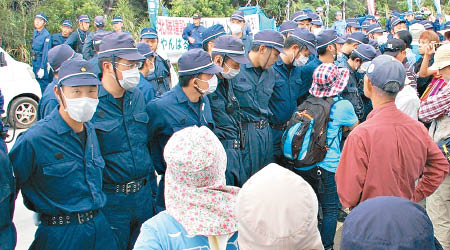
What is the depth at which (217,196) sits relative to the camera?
1.95 meters

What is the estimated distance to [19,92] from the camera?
30.5 ft

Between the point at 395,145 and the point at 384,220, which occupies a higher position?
the point at 384,220

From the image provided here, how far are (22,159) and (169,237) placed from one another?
135 centimetres

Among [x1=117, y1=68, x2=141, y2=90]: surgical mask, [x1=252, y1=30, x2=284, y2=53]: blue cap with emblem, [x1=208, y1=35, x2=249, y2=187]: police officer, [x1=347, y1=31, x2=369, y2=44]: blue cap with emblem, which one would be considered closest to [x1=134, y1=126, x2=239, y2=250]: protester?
[x1=117, y1=68, x2=141, y2=90]: surgical mask

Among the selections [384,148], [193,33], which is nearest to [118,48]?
[384,148]

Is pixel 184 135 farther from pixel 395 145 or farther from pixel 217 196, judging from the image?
pixel 395 145

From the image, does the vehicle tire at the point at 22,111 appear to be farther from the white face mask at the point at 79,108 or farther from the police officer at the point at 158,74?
the white face mask at the point at 79,108

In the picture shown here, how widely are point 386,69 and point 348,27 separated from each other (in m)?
8.90

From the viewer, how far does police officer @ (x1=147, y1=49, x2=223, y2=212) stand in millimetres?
3785

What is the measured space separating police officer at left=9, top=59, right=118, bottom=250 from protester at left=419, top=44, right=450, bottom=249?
288 centimetres

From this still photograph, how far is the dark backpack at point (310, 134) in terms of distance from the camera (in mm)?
4184

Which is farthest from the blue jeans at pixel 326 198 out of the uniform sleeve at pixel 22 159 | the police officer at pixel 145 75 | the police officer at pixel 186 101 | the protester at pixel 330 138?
the uniform sleeve at pixel 22 159

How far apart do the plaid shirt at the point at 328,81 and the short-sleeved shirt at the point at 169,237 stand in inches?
102

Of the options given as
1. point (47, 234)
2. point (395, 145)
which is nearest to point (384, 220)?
point (395, 145)
